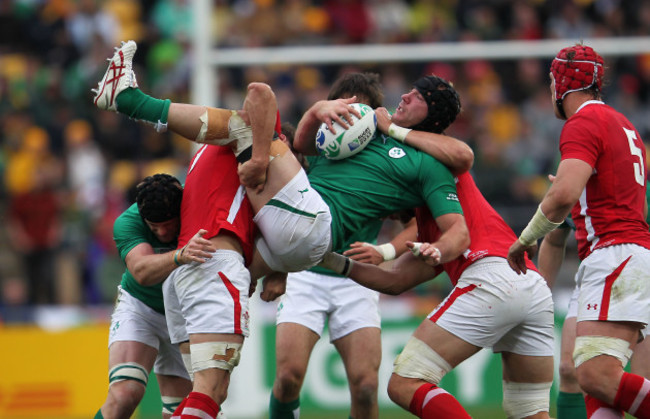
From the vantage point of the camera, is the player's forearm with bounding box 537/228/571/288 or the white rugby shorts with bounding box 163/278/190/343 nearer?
the white rugby shorts with bounding box 163/278/190/343

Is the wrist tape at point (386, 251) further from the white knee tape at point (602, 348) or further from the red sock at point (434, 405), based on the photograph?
the white knee tape at point (602, 348)

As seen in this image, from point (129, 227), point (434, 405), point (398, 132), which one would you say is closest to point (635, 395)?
point (434, 405)

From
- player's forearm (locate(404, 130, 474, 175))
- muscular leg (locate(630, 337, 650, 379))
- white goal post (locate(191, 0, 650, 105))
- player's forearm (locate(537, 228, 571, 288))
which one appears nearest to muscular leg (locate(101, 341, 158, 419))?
player's forearm (locate(404, 130, 474, 175))

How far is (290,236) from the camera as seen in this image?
591 cm

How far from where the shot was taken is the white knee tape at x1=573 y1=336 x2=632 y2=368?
227 inches

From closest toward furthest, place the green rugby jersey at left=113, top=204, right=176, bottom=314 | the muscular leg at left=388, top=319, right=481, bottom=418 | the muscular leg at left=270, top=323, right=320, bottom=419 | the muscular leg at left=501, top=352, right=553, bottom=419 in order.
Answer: the muscular leg at left=388, top=319, right=481, bottom=418 → the muscular leg at left=501, top=352, right=553, bottom=419 → the green rugby jersey at left=113, top=204, right=176, bottom=314 → the muscular leg at left=270, top=323, right=320, bottom=419

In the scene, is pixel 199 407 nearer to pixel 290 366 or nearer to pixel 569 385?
pixel 290 366

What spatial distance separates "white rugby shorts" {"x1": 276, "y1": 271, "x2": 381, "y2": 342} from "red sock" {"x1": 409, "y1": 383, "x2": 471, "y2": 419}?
1668mm

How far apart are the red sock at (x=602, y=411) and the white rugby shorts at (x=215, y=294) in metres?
2.15

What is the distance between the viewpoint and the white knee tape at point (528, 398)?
6.20 meters

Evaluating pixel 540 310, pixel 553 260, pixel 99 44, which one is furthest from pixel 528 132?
pixel 540 310

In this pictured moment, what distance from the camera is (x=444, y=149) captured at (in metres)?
6.09

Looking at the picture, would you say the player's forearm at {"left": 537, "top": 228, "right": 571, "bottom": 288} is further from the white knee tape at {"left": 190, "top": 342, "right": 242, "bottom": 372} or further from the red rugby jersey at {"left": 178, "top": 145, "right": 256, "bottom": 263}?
the white knee tape at {"left": 190, "top": 342, "right": 242, "bottom": 372}

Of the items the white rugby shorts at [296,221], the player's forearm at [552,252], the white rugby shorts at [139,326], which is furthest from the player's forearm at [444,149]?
the white rugby shorts at [139,326]
